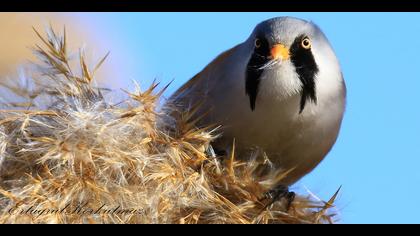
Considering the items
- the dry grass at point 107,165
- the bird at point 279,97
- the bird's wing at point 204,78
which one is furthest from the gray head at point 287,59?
the dry grass at point 107,165

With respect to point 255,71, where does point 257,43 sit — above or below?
above

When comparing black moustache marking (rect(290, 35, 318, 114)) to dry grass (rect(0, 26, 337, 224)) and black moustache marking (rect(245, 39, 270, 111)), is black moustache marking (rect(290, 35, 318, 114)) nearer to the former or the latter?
black moustache marking (rect(245, 39, 270, 111))

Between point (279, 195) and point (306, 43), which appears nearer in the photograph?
point (279, 195)

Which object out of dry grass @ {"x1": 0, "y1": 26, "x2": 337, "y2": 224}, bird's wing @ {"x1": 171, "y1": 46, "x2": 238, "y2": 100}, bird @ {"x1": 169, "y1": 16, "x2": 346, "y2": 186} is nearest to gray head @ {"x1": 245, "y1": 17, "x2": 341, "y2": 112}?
bird @ {"x1": 169, "y1": 16, "x2": 346, "y2": 186}

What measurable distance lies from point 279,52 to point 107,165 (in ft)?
3.75

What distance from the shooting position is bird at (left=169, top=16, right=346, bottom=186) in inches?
142

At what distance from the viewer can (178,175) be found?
2777mm

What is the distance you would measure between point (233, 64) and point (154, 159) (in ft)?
3.80

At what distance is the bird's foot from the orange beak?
66 cm

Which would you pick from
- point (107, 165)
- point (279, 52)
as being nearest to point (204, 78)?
point (279, 52)

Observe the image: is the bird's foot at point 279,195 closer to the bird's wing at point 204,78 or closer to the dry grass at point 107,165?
the dry grass at point 107,165

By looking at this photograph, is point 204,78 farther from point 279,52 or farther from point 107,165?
point 107,165

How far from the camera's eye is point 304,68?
3.69 m
